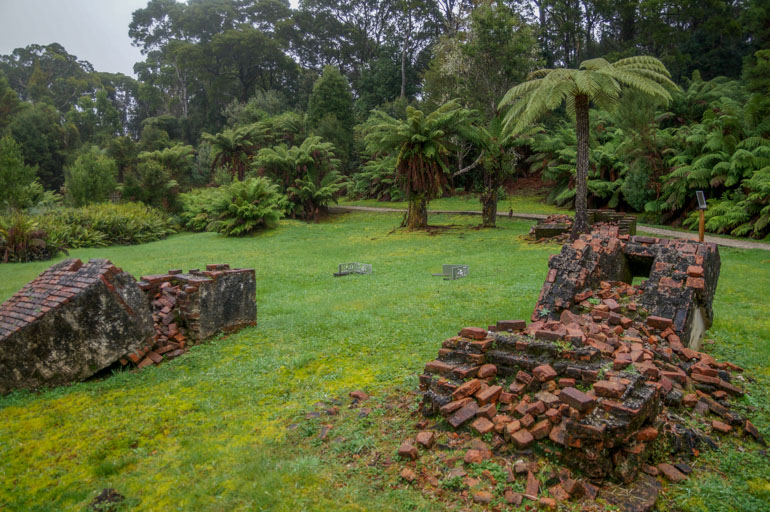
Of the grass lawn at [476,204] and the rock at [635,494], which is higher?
the grass lawn at [476,204]

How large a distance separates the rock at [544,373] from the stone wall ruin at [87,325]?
14.0 ft

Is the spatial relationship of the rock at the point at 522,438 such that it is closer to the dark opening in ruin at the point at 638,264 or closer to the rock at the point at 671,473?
the rock at the point at 671,473

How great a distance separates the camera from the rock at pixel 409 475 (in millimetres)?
2774

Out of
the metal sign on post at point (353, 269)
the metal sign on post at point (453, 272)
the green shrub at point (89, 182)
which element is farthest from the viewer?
the green shrub at point (89, 182)

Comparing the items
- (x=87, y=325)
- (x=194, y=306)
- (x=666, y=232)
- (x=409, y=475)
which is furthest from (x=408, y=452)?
(x=666, y=232)

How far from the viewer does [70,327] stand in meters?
4.64

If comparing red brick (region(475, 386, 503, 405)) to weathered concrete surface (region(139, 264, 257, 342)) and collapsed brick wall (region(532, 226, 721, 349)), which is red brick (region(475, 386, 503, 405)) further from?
weathered concrete surface (region(139, 264, 257, 342))

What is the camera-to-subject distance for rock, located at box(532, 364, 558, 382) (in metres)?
3.31

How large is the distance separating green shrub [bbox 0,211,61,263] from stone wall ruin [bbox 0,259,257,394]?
1232 cm

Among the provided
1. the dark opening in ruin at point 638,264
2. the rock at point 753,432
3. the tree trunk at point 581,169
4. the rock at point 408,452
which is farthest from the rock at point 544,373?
the tree trunk at point 581,169

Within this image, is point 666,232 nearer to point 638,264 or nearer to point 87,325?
point 638,264

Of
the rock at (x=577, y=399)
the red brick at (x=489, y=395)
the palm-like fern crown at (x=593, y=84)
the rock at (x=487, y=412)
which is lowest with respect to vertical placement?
the rock at (x=487, y=412)

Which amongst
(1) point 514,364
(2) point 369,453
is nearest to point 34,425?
(2) point 369,453

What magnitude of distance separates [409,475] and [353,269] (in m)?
8.76
